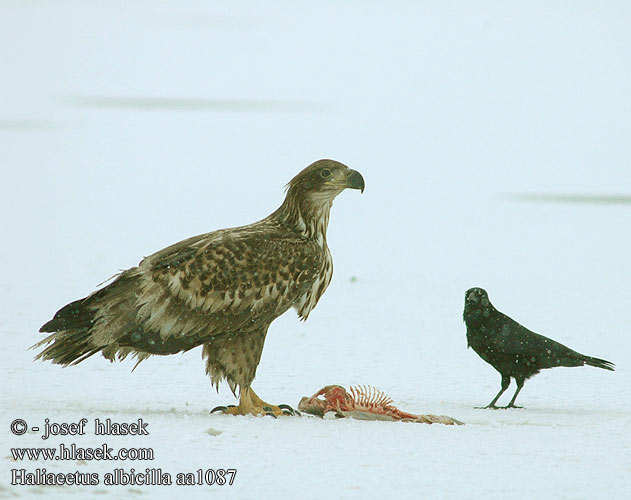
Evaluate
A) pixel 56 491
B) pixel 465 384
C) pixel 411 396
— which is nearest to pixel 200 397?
pixel 411 396

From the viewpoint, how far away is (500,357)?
710 cm

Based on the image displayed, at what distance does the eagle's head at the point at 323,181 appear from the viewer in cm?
670

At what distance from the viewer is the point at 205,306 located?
6.23 metres

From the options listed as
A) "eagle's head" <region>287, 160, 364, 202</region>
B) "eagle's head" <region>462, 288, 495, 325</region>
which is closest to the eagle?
"eagle's head" <region>287, 160, 364, 202</region>

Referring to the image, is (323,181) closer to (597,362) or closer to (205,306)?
(205,306)

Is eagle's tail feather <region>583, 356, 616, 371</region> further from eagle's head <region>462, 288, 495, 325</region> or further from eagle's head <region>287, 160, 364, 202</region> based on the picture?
eagle's head <region>287, 160, 364, 202</region>

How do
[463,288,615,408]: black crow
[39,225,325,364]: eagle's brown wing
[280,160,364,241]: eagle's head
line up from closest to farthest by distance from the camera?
[39,225,325,364]: eagle's brown wing, [280,160,364,241]: eagle's head, [463,288,615,408]: black crow

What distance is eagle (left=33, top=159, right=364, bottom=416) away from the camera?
623 centimetres

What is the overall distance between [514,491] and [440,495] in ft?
1.09

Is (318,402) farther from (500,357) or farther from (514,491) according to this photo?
(514,491)

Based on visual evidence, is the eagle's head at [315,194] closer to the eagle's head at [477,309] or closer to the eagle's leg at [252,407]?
the eagle's leg at [252,407]
